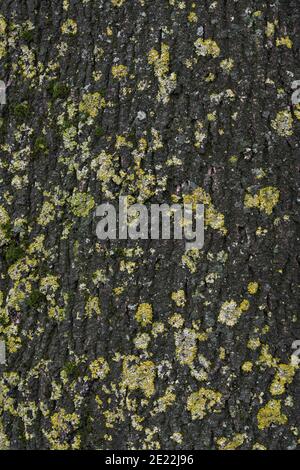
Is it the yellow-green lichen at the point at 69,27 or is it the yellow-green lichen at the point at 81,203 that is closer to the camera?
the yellow-green lichen at the point at 81,203

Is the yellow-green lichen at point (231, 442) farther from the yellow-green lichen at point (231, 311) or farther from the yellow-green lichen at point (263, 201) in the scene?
the yellow-green lichen at point (263, 201)

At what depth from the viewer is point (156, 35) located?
222cm

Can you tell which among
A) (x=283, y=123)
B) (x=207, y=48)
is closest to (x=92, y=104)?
(x=207, y=48)

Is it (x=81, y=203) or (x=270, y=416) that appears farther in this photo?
(x=81, y=203)

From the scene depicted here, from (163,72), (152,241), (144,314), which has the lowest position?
(144,314)

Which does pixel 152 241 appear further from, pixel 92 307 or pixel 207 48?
pixel 207 48

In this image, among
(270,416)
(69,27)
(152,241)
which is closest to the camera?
(270,416)

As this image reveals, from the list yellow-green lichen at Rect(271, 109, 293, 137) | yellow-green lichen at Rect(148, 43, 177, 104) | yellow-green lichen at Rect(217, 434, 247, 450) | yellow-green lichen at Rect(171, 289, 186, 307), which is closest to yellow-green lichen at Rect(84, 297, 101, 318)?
yellow-green lichen at Rect(171, 289, 186, 307)

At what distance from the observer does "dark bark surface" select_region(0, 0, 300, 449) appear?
81.3 inches

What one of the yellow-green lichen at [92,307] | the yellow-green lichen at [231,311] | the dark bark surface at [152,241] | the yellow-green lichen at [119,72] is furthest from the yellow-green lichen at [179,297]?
the yellow-green lichen at [119,72]

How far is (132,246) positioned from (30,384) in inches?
19.8

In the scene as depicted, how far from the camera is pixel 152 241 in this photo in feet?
7.01

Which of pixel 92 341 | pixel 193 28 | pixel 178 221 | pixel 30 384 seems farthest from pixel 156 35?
pixel 30 384

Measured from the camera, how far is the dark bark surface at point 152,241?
2064mm
